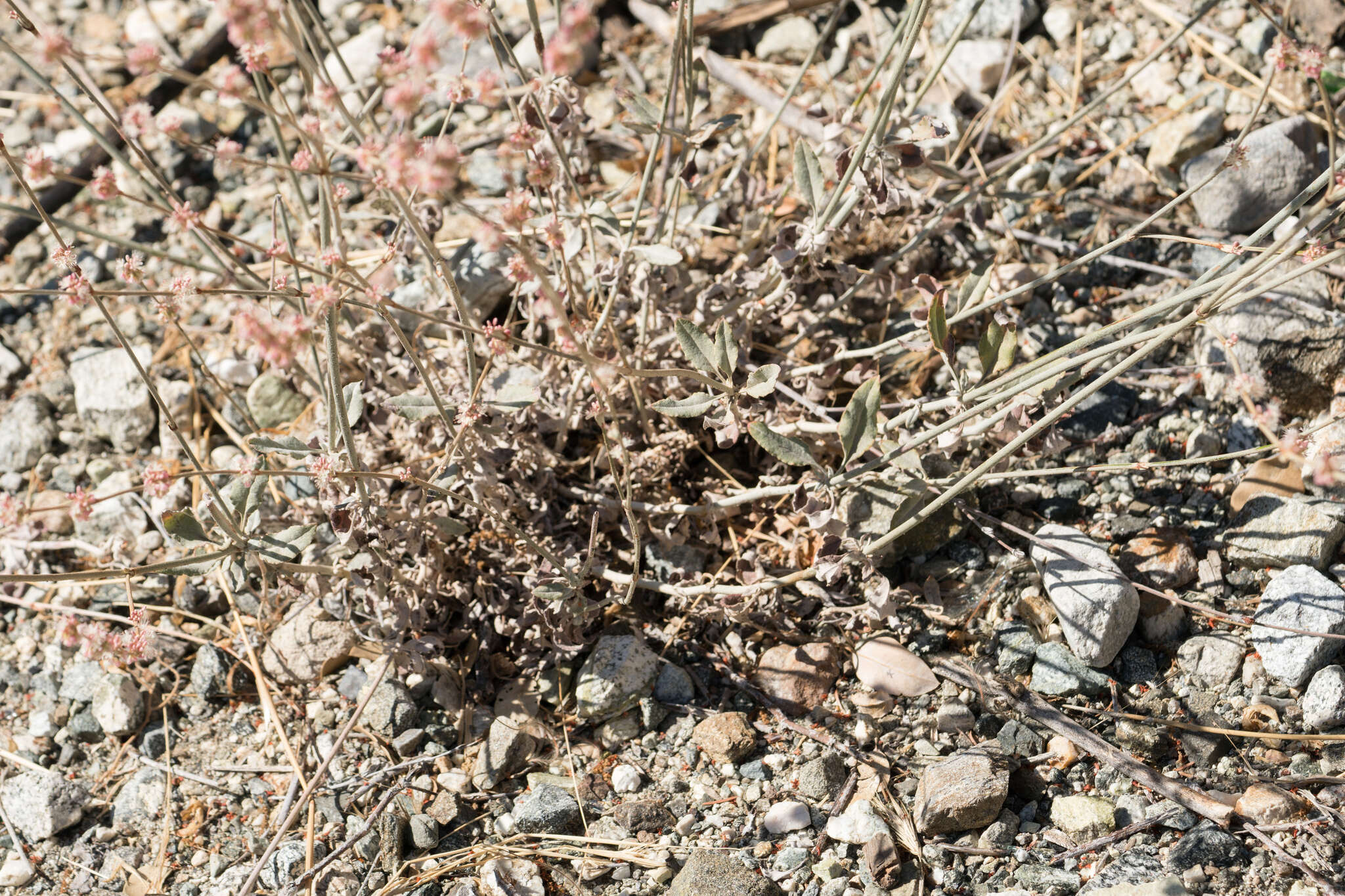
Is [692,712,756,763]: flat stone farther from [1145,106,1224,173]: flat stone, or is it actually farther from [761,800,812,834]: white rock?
[1145,106,1224,173]: flat stone

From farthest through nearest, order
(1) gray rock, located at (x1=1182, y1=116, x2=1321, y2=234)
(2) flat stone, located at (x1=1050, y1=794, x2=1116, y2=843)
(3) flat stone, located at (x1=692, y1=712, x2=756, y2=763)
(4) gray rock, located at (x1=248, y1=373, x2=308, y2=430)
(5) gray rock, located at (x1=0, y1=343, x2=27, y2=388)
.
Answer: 1. (5) gray rock, located at (x1=0, y1=343, x2=27, y2=388)
2. (4) gray rock, located at (x1=248, y1=373, x2=308, y2=430)
3. (1) gray rock, located at (x1=1182, y1=116, x2=1321, y2=234)
4. (3) flat stone, located at (x1=692, y1=712, x2=756, y2=763)
5. (2) flat stone, located at (x1=1050, y1=794, x2=1116, y2=843)

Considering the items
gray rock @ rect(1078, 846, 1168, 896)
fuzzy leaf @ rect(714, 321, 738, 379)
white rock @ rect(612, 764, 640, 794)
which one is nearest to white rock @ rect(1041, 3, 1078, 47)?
fuzzy leaf @ rect(714, 321, 738, 379)

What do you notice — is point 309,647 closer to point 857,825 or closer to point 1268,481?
point 857,825

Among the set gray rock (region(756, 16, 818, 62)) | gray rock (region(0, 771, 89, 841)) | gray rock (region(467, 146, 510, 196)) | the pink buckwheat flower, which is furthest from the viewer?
gray rock (region(756, 16, 818, 62))

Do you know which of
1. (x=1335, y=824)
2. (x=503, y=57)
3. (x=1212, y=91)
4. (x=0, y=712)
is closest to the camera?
(x=1335, y=824)

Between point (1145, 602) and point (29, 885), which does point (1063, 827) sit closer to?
point (1145, 602)

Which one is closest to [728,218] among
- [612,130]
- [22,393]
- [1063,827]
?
[612,130]

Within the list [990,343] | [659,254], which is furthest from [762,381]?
[990,343]
